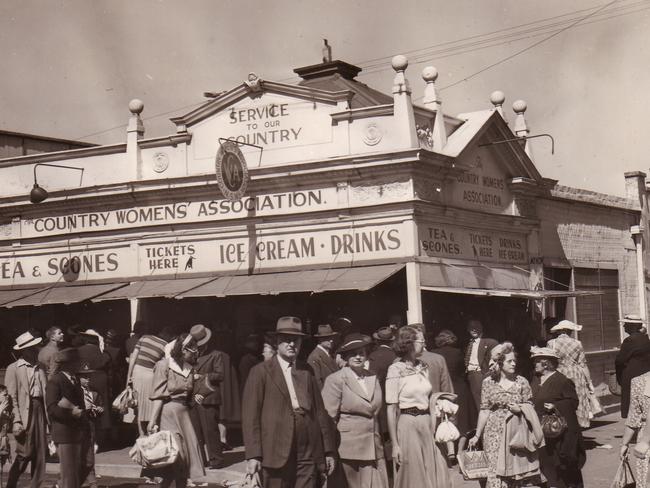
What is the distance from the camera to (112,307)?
19.3 m

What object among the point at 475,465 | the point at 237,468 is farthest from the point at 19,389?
the point at 475,465

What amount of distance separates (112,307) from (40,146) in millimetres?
10582

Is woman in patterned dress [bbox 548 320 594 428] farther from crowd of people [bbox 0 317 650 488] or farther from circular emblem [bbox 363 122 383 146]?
circular emblem [bbox 363 122 383 146]

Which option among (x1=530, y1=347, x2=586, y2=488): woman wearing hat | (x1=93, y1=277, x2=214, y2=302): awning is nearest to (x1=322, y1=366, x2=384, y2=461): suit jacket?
(x1=530, y1=347, x2=586, y2=488): woman wearing hat

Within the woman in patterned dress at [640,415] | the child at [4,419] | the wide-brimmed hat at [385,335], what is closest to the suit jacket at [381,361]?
the wide-brimmed hat at [385,335]

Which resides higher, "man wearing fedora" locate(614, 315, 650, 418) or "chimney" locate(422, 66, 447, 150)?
"chimney" locate(422, 66, 447, 150)

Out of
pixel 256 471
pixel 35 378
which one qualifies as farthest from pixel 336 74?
pixel 256 471

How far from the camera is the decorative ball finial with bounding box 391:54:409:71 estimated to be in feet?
53.9

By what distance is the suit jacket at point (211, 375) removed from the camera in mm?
13711

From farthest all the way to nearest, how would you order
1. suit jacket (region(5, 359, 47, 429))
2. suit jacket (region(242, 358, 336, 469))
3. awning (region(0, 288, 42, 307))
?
1. awning (region(0, 288, 42, 307))
2. suit jacket (region(5, 359, 47, 429))
3. suit jacket (region(242, 358, 336, 469))

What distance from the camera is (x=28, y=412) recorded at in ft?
38.3

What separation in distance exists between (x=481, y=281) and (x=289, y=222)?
11.7 feet

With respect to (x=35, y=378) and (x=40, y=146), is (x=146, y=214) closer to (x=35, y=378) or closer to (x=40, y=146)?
(x=35, y=378)

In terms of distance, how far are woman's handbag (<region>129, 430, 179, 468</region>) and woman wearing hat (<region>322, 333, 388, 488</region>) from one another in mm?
1717
